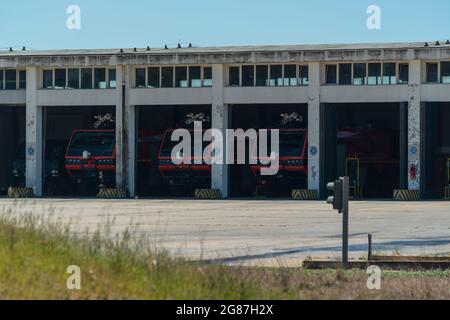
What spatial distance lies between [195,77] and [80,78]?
24.2 feet

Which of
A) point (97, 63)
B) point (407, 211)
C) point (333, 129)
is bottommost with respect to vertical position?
point (407, 211)

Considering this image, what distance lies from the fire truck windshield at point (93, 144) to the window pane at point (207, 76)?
6.59 m

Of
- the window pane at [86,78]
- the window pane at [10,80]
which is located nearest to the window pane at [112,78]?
the window pane at [86,78]

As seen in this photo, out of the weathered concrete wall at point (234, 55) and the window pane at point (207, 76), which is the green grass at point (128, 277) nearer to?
the weathered concrete wall at point (234, 55)

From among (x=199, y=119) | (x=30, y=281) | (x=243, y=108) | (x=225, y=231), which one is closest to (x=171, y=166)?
(x=199, y=119)

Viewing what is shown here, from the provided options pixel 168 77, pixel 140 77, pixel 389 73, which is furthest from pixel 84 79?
pixel 389 73

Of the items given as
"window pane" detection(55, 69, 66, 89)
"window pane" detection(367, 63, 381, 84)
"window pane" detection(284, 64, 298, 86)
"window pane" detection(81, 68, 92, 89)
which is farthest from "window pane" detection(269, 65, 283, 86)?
"window pane" detection(55, 69, 66, 89)

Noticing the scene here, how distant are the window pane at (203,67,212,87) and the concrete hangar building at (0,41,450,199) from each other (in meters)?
0.06

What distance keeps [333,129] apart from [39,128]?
1818cm

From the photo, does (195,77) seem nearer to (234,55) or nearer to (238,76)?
(238,76)

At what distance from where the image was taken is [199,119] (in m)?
61.0

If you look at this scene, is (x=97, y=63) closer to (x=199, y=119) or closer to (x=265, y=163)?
(x=199, y=119)

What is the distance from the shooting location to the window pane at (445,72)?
55.2 meters

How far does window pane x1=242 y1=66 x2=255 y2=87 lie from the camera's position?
193 ft
